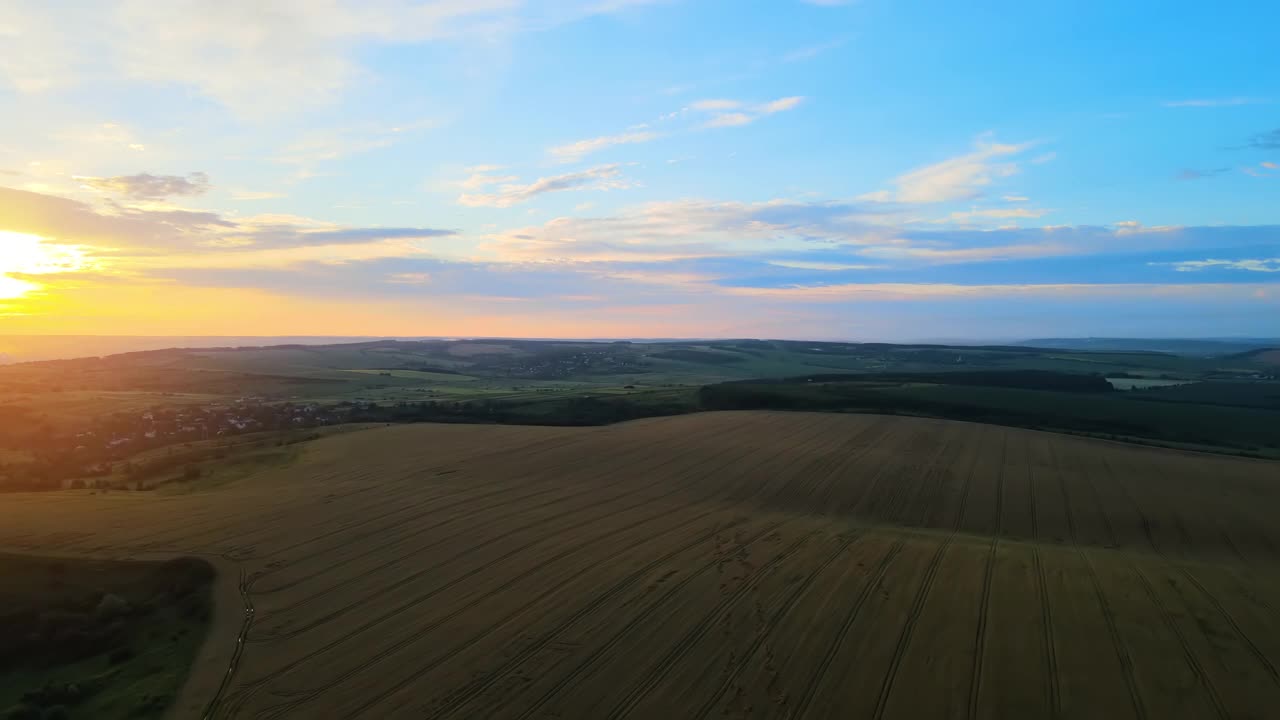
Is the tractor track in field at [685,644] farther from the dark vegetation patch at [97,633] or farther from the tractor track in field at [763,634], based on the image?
the dark vegetation patch at [97,633]

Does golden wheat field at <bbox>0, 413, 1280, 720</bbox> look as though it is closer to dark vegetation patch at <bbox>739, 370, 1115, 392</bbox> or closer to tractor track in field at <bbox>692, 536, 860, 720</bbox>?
tractor track in field at <bbox>692, 536, 860, 720</bbox>

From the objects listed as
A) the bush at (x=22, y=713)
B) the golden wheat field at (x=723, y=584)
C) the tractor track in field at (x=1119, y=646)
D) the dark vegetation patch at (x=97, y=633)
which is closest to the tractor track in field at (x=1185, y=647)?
the golden wheat field at (x=723, y=584)

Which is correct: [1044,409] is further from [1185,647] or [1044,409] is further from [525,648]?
[525,648]

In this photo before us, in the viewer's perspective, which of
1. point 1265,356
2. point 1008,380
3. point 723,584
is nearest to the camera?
point 723,584

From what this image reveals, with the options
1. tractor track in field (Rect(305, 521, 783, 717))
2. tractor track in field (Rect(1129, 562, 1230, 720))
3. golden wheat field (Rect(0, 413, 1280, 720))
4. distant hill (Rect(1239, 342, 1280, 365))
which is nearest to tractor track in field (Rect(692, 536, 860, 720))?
golden wheat field (Rect(0, 413, 1280, 720))

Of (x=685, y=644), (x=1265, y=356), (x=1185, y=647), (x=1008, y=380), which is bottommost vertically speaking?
(x=1185, y=647)

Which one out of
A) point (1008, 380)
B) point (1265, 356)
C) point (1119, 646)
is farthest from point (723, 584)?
point (1265, 356)

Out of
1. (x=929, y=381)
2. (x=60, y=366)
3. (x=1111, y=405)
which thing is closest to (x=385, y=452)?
(x=1111, y=405)
